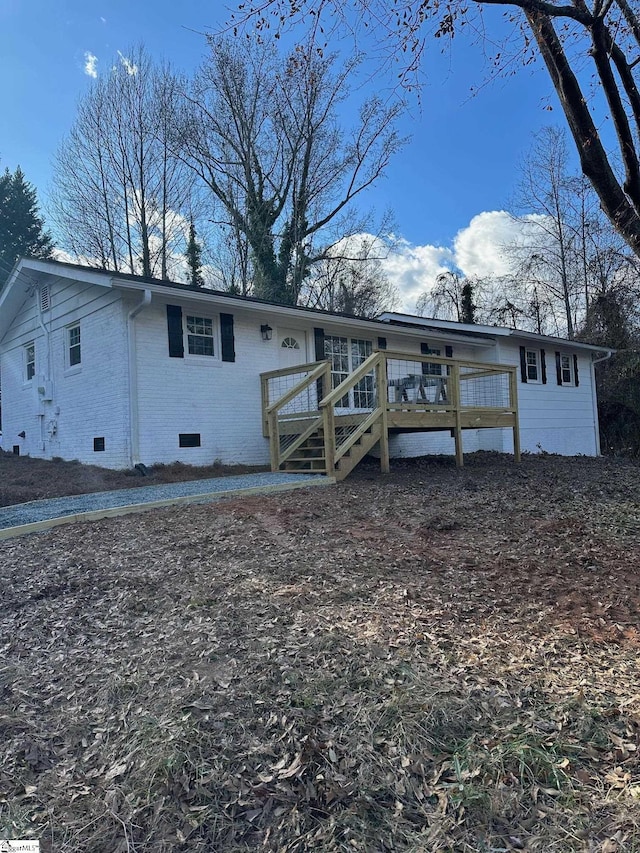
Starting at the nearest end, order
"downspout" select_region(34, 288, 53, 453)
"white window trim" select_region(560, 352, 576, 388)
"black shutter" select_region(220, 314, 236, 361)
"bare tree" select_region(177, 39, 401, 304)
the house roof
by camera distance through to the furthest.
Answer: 1. the house roof
2. "black shutter" select_region(220, 314, 236, 361)
3. "downspout" select_region(34, 288, 53, 453)
4. "white window trim" select_region(560, 352, 576, 388)
5. "bare tree" select_region(177, 39, 401, 304)

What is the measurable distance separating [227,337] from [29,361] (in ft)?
20.5

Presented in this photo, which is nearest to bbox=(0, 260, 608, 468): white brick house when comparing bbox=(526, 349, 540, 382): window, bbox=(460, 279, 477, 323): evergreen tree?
bbox=(526, 349, 540, 382): window

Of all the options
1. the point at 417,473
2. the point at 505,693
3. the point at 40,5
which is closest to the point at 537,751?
the point at 505,693

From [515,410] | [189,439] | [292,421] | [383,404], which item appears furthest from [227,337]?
[515,410]

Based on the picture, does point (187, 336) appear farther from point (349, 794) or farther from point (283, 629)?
point (349, 794)

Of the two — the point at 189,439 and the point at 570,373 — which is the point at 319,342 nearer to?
the point at 189,439

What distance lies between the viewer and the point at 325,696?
6.82ft

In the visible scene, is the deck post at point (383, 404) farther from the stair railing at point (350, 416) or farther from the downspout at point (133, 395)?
the downspout at point (133, 395)

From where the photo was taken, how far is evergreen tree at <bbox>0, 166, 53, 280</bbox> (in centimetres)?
2594

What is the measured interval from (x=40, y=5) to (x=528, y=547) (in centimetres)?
1058

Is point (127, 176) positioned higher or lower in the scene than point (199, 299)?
higher

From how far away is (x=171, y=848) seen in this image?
4.86 feet

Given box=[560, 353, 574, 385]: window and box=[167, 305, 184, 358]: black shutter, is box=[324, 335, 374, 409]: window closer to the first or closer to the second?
box=[167, 305, 184, 358]: black shutter

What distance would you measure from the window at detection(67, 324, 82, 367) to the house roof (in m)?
1.11
